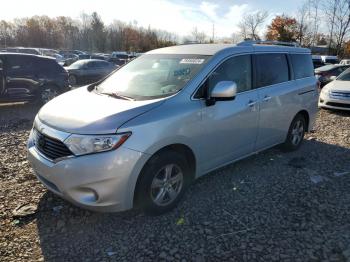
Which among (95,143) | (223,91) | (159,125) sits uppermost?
(223,91)

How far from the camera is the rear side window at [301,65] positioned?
5.91 metres

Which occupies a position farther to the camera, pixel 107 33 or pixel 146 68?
pixel 107 33

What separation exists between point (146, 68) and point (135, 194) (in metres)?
1.88

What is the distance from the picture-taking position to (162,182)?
3.69 m

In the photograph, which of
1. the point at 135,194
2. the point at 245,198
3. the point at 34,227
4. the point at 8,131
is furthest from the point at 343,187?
the point at 8,131

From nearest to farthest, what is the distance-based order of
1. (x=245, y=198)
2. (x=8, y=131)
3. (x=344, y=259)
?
(x=344, y=259), (x=245, y=198), (x=8, y=131)

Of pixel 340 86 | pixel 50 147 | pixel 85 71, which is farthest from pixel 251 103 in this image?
pixel 85 71

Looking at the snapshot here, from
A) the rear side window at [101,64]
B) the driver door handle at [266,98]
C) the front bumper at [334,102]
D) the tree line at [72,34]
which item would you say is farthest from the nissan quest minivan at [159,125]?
the tree line at [72,34]

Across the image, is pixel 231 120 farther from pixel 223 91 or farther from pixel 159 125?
pixel 159 125

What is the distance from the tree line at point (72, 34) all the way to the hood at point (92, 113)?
68.3 metres

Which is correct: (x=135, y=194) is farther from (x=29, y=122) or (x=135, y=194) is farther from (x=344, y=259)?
(x=29, y=122)

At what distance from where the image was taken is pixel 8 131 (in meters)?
7.38

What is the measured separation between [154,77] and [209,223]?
74.2 inches

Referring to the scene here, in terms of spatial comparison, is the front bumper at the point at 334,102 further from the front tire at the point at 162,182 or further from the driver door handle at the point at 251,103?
the front tire at the point at 162,182
